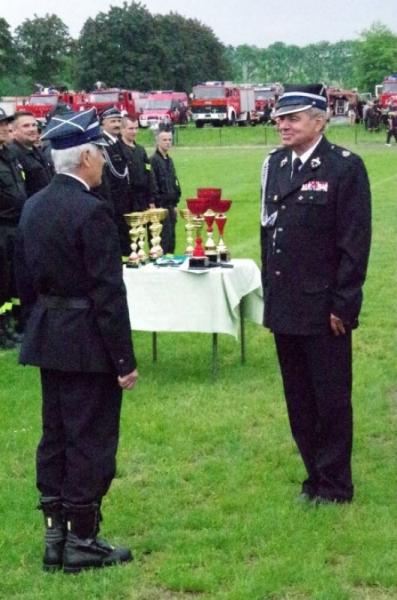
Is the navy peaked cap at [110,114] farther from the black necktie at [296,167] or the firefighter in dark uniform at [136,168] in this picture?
the black necktie at [296,167]

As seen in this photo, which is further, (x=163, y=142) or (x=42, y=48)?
(x=42, y=48)

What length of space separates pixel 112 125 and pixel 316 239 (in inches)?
234

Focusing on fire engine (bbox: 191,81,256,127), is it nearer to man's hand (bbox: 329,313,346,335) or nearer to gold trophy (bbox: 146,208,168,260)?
gold trophy (bbox: 146,208,168,260)

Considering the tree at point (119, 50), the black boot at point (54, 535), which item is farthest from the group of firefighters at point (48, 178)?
the tree at point (119, 50)

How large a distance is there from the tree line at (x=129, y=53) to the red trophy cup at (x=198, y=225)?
87.5 m

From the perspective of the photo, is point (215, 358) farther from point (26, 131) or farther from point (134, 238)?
point (26, 131)

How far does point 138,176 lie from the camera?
11984mm

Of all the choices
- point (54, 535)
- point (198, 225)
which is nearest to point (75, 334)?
point (54, 535)

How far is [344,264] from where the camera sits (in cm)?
563

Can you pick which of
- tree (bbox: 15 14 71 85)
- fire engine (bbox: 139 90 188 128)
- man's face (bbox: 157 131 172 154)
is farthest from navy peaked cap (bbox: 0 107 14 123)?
tree (bbox: 15 14 71 85)

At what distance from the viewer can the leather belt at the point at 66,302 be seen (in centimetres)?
496

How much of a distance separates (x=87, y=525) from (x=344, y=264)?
1.72m

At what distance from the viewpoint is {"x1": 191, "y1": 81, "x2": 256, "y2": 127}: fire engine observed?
206 ft

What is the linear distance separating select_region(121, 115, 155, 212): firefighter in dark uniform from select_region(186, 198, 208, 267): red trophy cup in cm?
333
